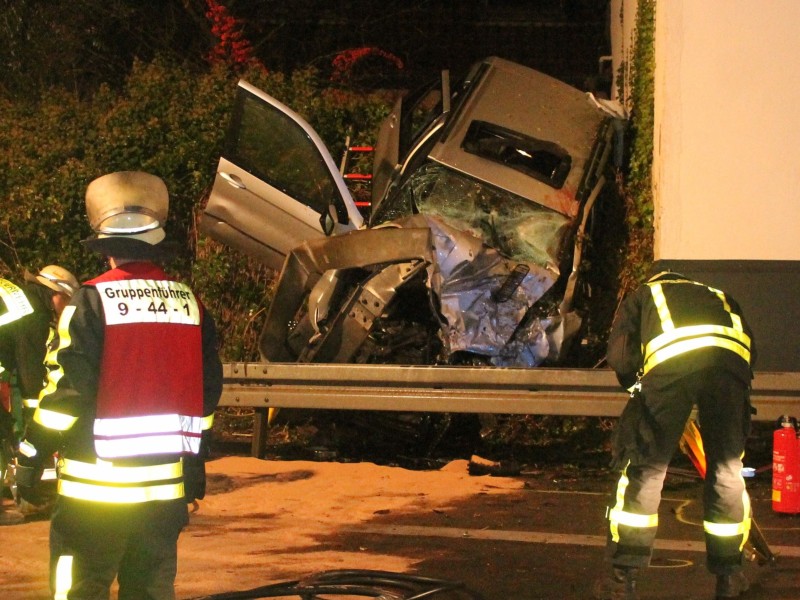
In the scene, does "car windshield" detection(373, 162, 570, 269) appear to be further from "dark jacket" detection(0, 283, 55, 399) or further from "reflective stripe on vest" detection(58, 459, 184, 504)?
"reflective stripe on vest" detection(58, 459, 184, 504)

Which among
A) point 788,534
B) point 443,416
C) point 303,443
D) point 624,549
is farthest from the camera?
point 303,443

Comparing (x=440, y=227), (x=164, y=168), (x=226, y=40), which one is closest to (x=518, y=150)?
(x=440, y=227)

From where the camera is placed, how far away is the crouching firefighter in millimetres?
4910

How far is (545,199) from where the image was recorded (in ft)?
25.8

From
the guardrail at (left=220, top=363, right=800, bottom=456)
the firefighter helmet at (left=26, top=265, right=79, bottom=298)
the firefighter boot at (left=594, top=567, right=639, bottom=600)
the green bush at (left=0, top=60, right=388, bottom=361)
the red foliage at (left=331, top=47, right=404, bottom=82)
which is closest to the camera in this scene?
the firefighter boot at (left=594, top=567, right=639, bottom=600)

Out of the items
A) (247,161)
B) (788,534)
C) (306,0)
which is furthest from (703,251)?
(306,0)

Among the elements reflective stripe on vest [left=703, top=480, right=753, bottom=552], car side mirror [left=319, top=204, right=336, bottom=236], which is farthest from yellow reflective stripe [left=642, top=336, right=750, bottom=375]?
car side mirror [left=319, top=204, right=336, bottom=236]

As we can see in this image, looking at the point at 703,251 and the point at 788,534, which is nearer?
the point at 788,534

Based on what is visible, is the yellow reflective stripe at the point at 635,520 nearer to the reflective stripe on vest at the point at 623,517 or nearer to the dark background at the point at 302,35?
the reflective stripe on vest at the point at 623,517

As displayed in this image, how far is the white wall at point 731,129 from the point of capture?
25.8 feet

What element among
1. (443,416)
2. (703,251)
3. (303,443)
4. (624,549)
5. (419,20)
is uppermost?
(419,20)

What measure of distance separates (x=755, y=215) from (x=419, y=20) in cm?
972

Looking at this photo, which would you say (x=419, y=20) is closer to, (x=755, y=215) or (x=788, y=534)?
(x=755, y=215)

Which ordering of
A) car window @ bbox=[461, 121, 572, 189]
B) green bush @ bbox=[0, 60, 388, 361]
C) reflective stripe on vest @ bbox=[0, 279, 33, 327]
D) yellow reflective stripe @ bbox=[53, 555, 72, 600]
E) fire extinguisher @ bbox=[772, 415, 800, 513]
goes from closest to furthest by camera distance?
yellow reflective stripe @ bbox=[53, 555, 72, 600], reflective stripe on vest @ bbox=[0, 279, 33, 327], fire extinguisher @ bbox=[772, 415, 800, 513], car window @ bbox=[461, 121, 572, 189], green bush @ bbox=[0, 60, 388, 361]
